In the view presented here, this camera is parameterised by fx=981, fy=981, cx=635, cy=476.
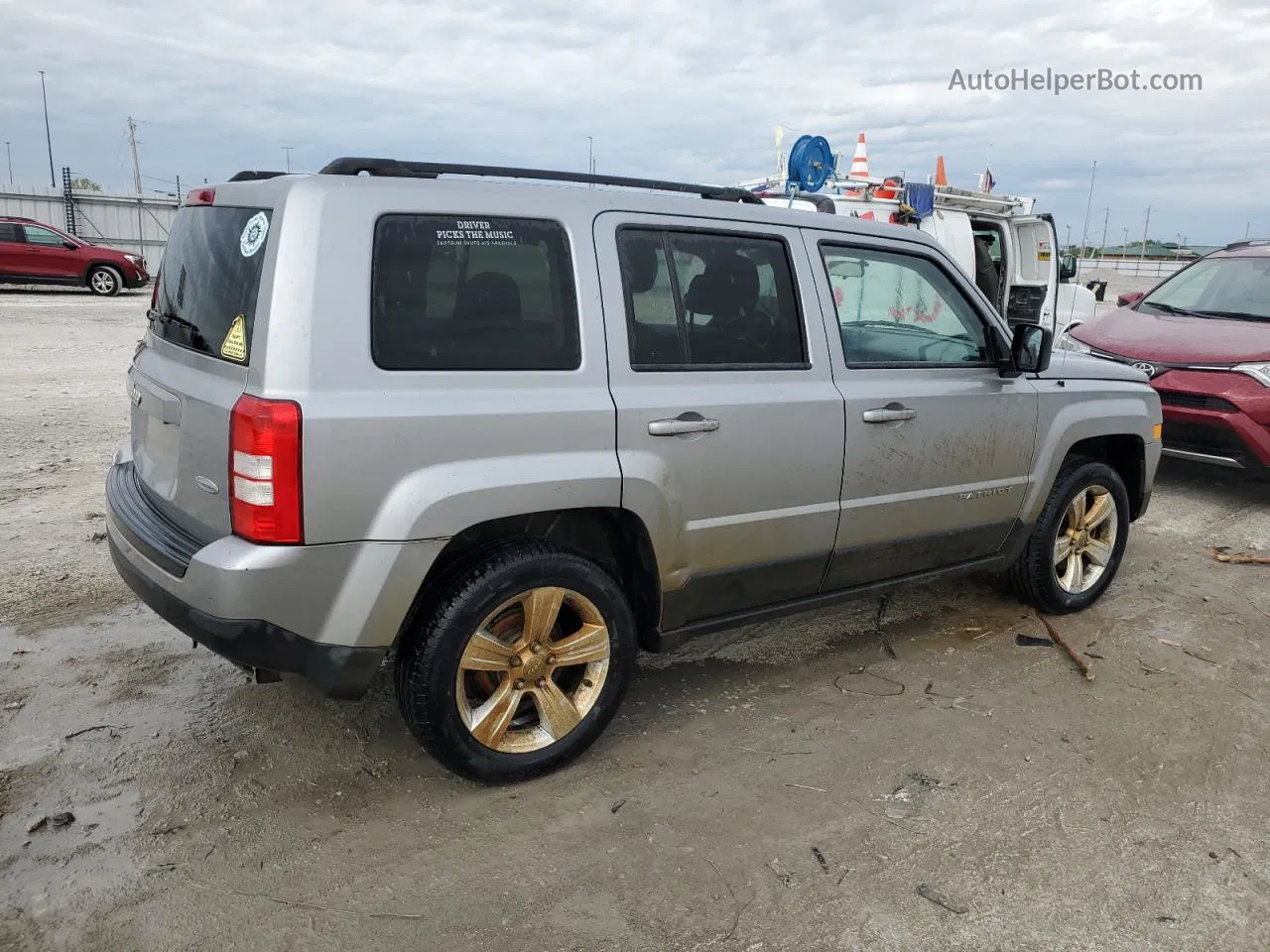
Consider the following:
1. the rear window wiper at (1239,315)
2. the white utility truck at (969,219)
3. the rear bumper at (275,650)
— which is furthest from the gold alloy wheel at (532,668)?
the white utility truck at (969,219)

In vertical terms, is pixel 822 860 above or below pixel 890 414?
below

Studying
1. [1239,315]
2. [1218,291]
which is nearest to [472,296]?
[1239,315]

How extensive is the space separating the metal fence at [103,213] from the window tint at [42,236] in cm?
1167

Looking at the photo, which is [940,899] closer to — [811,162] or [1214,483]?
[1214,483]

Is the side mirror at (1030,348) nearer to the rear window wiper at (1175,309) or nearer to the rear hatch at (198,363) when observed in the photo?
the rear hatch at (198,363)

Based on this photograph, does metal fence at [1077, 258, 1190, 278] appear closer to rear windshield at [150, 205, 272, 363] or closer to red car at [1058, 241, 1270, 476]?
red car at [1058, 241, 1270, 476]

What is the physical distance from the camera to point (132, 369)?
11.5ft

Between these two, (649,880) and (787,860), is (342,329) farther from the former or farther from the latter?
(787,860)

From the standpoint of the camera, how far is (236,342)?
2787 mm

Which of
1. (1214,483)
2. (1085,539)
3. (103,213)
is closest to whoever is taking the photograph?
(1085,539)

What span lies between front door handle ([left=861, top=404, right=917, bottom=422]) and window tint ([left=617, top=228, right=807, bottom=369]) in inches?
13.8

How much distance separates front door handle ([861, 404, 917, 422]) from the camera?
369cm

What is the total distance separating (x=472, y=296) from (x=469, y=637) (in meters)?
1.03

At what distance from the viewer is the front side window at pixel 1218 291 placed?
771 centimetres
